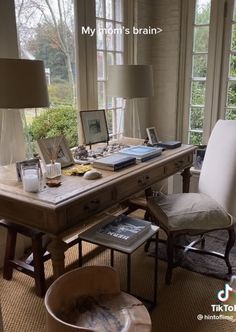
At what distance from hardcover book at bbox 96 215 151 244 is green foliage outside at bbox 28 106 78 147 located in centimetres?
88

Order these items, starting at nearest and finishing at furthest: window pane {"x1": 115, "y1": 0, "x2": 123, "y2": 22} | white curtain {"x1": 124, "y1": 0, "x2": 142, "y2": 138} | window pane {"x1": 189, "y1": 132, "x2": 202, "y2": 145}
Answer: window pane {"x1": 115, "y1": 0, "x2": 123, "y2": 22} → white curtain {"x1": 124, "y1": 0, "x2": 142, "y2": 138} → window pane {"x1": 189, "y1": 132, "x2": 202, "y2": 145}

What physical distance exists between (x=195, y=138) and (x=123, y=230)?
1.74m

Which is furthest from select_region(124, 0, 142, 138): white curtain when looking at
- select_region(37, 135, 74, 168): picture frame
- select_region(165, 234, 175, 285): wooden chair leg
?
select_region(165, 234, 175, 285): wooden chair leg

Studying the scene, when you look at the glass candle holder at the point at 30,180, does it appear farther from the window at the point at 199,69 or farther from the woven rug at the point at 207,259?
the window at the point at 199,69

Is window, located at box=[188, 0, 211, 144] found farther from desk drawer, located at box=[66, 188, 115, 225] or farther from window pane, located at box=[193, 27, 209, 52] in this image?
desk drawer, located at box=[66, 188, 115, 225]

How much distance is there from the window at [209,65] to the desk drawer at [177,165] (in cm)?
67

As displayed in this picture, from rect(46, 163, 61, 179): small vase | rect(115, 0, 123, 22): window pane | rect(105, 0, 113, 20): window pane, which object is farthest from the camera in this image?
rect(115, 0, 123, 22): window pane

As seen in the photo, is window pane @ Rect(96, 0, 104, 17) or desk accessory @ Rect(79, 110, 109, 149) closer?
desk accessory @ Rect(79, 110, 109, 149)

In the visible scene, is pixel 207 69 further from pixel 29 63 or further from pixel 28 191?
pixel 28 191

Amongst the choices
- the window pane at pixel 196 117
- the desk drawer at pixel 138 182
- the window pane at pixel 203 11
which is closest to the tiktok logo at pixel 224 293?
the desk drawer at pixel 138 182

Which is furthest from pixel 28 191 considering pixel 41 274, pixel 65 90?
pixel 65 90

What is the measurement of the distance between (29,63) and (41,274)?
1166 mm

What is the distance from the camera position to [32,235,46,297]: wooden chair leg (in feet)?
6.07

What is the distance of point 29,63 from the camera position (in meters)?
1.64
